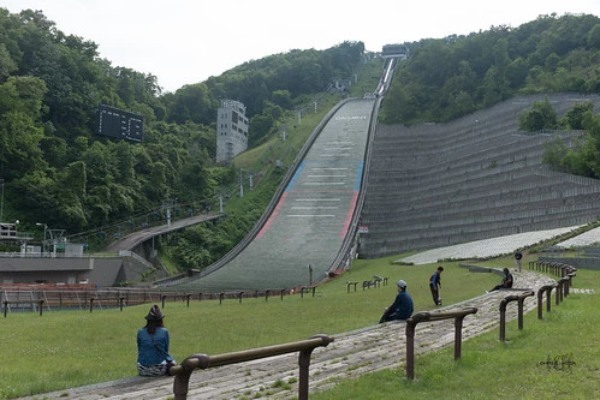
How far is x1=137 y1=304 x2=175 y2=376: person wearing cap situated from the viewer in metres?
7.48

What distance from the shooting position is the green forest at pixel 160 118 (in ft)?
142

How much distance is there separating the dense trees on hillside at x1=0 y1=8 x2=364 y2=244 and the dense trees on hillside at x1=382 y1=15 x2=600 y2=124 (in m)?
30.9

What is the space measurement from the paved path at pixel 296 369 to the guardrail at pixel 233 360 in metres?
1.06

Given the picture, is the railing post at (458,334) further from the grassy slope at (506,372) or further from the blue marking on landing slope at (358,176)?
the blue marking on landing slope at (358,176)

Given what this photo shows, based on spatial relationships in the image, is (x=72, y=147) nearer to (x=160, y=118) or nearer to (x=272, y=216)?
(x=272, y=216)

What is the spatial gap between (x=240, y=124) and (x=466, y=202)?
4296 centimetres

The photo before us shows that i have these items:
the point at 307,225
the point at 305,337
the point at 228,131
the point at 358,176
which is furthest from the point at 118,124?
the point at 305,337

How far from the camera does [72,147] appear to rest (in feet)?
167

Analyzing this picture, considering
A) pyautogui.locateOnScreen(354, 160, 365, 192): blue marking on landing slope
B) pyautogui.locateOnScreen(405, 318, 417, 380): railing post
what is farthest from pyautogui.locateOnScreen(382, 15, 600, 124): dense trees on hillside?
pyautogui.locateOnScreen(405, 318, 417, 380): railing post

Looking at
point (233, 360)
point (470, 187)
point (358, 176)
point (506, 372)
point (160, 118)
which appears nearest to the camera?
point (233, 360)

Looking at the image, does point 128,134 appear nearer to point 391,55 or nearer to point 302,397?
point 302,397

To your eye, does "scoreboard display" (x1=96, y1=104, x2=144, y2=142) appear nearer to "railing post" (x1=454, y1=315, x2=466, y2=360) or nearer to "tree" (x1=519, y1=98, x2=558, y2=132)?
"tree" (x1=519, y1=98, x2=558, y2=132)

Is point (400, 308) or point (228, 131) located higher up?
point (228, 131)

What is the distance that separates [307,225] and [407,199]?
11.7 metres
